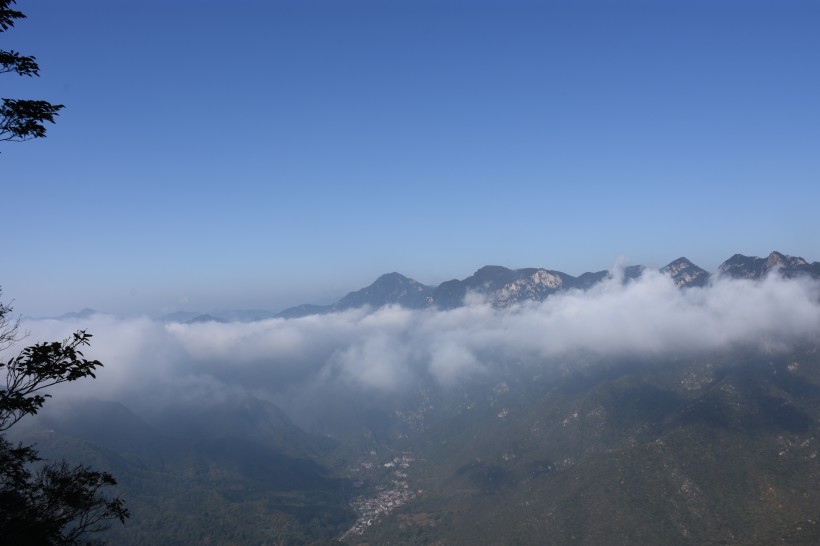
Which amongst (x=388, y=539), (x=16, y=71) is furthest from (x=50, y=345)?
(x=388, y=539)

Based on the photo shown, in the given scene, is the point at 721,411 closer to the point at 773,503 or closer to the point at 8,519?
the point at 773,503

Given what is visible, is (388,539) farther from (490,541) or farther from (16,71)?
(16,71)

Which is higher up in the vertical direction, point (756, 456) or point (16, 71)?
point (16, 71)

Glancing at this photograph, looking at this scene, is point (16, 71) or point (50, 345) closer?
point (50, 345)

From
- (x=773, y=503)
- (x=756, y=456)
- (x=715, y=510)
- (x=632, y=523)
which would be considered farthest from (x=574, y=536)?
(x=756, y=456)

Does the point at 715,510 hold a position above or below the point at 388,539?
above

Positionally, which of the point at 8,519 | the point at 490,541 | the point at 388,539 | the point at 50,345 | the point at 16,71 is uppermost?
the point at 16,71

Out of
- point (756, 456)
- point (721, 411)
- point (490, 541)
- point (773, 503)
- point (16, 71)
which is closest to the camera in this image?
point (16, 71)

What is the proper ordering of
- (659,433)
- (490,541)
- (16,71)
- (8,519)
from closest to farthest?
(8,519) < (16,71) < (490,541) < (659,433)

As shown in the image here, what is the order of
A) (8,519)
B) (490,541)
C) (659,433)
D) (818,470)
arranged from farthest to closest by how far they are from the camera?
(659,433), (490,541), (818,470), (8,519)
